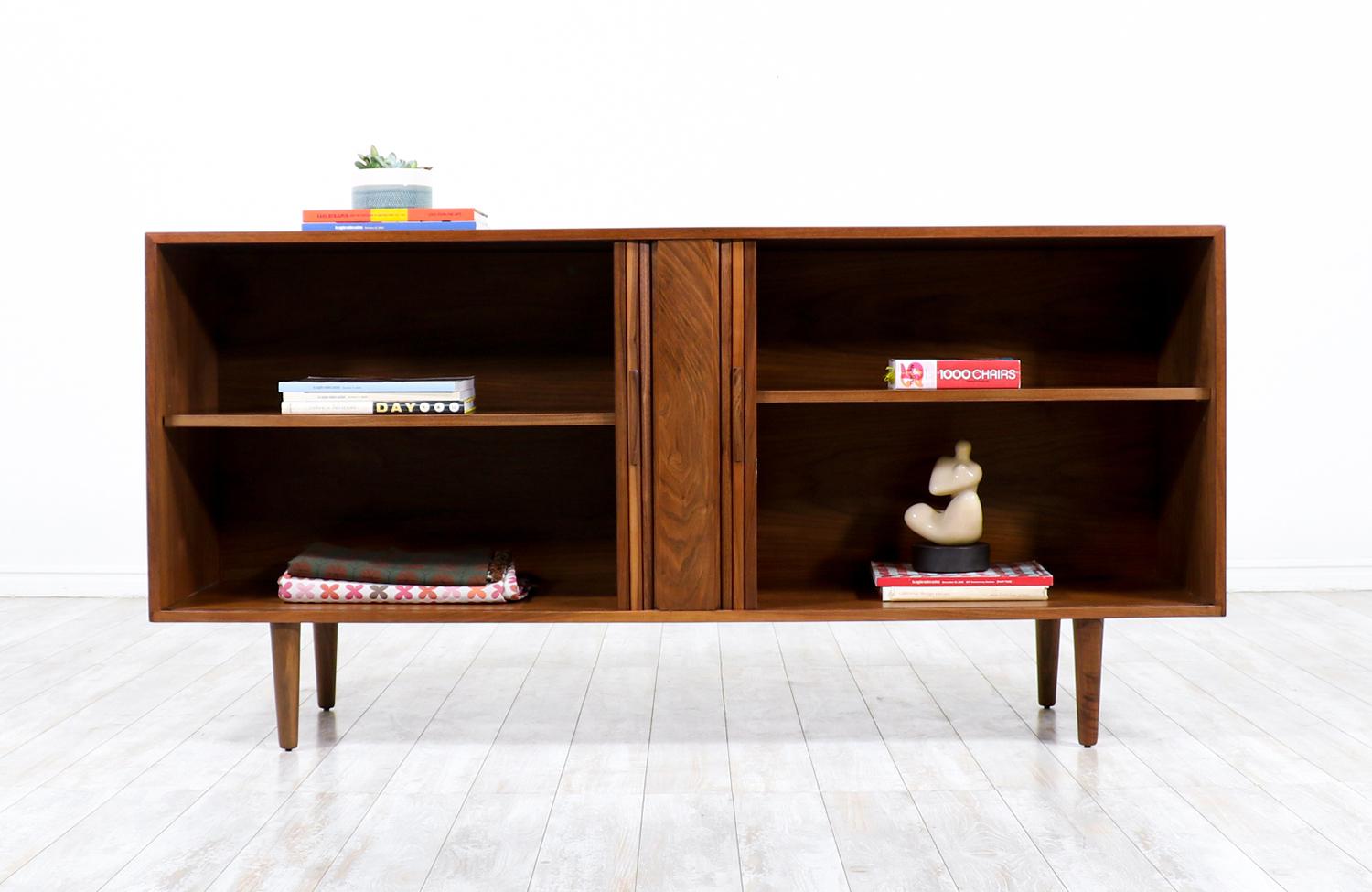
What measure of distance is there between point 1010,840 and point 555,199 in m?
2.54

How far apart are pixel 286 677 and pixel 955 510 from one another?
127cm

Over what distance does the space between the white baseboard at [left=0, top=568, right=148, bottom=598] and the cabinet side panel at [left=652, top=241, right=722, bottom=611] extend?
2.46 m

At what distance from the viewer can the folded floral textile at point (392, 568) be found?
7.25 feet

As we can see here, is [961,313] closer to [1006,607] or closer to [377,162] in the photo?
[1006,607]

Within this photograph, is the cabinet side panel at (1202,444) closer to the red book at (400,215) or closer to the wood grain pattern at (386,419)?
the wood grain pattern at (386,419)

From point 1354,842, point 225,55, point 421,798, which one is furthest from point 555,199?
point 1354,842

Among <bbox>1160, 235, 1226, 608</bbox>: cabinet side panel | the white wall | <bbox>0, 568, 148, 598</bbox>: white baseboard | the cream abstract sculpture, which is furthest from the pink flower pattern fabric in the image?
<bbox>0, 568, 148, 598</bbox>: white baseboard

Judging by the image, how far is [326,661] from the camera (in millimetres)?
2506

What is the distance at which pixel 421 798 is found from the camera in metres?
2.04

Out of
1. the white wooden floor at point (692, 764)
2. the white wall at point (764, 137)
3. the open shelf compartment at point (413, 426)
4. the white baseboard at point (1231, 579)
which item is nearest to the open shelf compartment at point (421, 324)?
the open shelf compartment at point (413, 426)

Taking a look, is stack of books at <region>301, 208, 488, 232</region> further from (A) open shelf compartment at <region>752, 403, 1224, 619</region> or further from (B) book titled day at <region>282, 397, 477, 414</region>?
(A) open shelf compartment at <region>752, 403, 1224, 619</region>

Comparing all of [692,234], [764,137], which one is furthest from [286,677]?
[764,137]

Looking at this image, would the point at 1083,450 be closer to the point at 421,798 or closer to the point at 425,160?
the point at 421,798

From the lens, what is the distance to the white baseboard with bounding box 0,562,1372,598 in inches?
152
